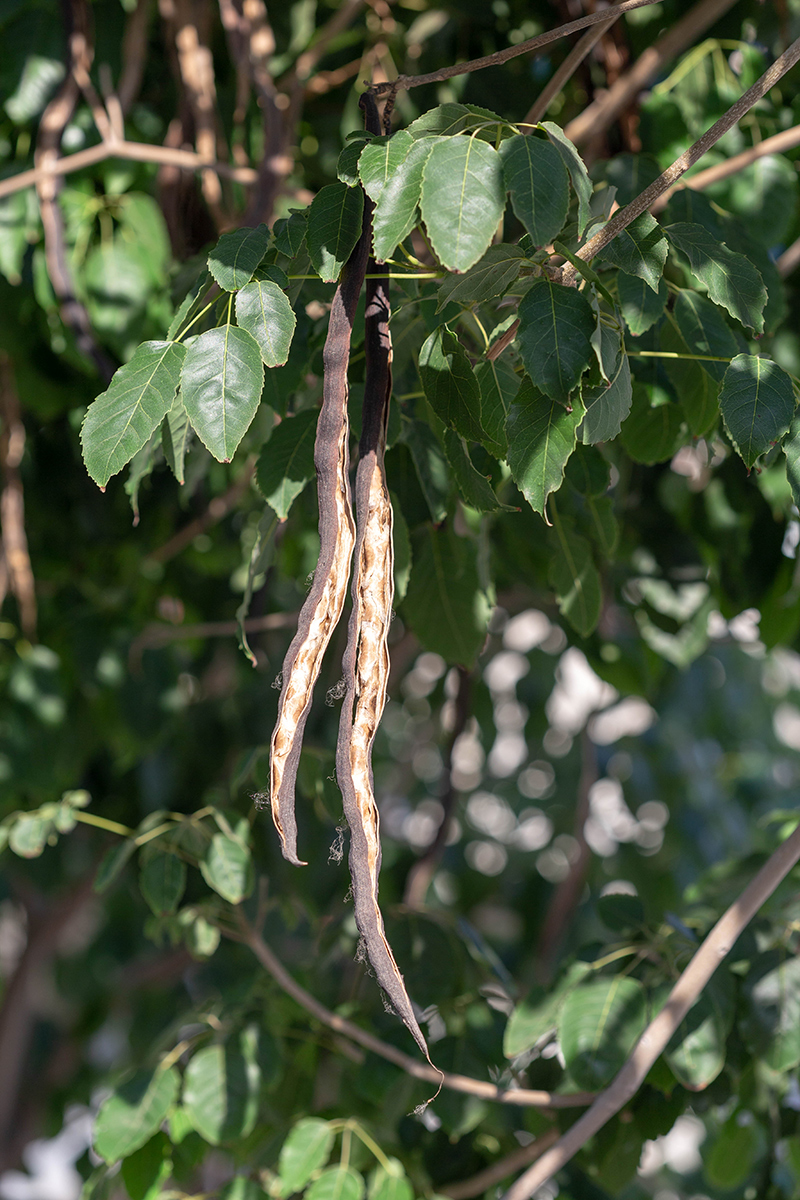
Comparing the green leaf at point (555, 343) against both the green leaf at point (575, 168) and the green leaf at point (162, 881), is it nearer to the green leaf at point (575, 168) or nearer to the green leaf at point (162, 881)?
the green leaf at point (575, 168)

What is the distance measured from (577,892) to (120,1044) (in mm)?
1955

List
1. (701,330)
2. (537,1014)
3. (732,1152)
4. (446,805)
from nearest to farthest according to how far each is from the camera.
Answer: (701,330) → (537,1014) → (732,1152) → (446,805)

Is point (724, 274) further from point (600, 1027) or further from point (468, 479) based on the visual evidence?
point (600, 1027)

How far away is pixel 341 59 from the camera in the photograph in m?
1.40

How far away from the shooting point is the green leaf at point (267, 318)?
0.54 m

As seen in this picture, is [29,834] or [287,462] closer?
[287,462]

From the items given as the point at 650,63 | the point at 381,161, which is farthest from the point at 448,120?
the point at 650,63

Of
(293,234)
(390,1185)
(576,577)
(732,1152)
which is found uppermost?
(293,234)

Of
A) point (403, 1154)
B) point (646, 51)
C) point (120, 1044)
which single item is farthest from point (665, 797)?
point (120, 1044)

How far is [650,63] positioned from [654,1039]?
927 mm

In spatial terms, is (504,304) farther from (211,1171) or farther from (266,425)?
(211,1171)

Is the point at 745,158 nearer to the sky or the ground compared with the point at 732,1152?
nearer to the sky

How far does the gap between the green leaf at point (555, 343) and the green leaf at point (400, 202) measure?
7 cm

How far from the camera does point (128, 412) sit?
536 millimetres
